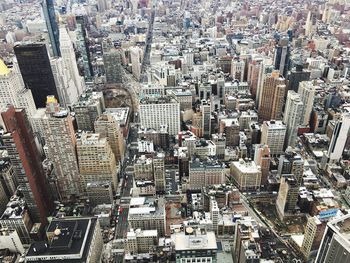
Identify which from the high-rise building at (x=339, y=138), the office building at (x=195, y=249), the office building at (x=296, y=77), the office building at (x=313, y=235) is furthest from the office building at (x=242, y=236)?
the office building at (x=296, y=77)

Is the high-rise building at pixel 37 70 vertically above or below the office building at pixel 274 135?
above

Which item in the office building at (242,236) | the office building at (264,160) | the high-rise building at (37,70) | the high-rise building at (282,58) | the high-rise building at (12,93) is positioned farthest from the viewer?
the high-rise building at (282,58)

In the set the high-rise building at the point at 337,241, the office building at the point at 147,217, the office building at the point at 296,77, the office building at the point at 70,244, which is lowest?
the office building at the point at 147,217

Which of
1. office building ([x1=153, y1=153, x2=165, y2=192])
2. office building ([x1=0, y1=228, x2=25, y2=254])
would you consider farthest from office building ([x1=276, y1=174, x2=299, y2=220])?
office building ([x1=0, y1=228, x2=25, y2=254])

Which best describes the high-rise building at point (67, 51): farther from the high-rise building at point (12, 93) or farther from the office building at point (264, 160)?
the office building at point (264, 160)

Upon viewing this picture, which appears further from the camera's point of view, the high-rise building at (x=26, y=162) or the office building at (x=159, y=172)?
the office building at (x=159, y=172)

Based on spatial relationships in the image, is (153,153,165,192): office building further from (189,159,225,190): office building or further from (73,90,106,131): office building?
(73,90,106,131): office building
